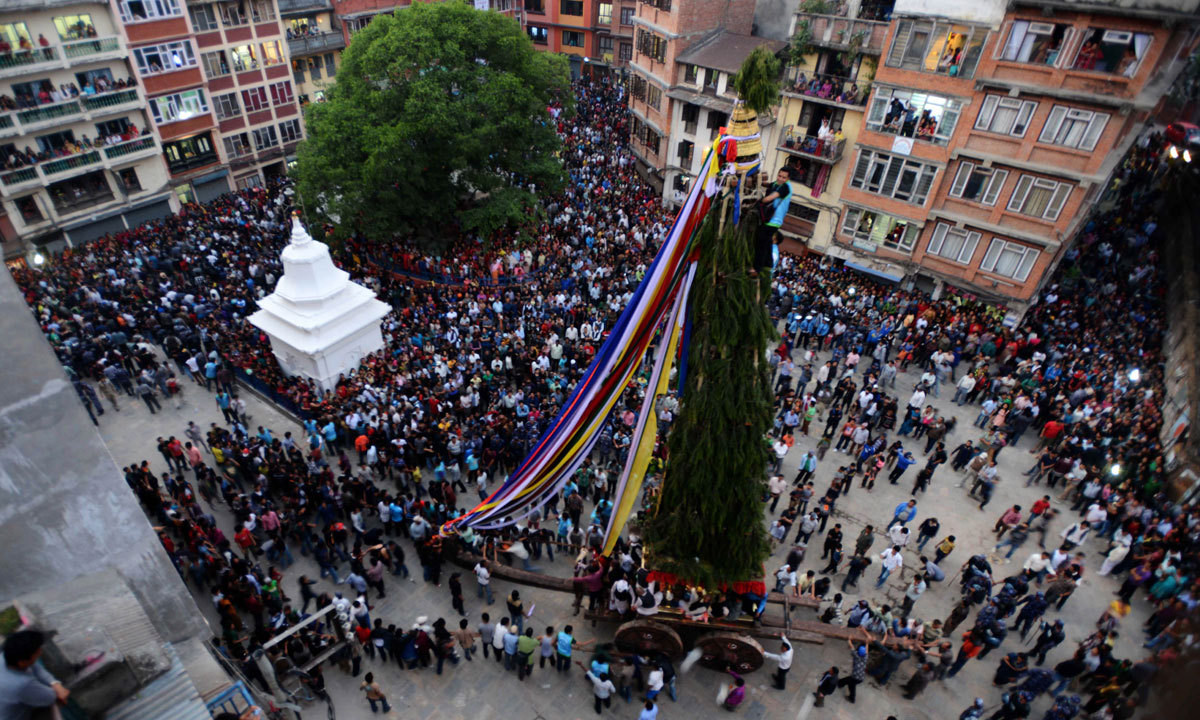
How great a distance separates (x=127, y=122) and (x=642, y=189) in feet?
80.6

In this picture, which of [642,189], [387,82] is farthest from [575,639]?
[642,189]

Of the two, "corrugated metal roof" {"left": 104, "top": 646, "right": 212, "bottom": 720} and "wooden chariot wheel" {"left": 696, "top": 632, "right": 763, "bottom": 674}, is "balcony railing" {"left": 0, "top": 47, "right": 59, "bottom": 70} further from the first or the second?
"wooden chariot wheel" {"left": 696, "top": 632, "right": 763, "bottom": 674}

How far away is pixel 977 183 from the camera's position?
22500mm

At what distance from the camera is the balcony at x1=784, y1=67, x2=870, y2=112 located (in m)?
24.5

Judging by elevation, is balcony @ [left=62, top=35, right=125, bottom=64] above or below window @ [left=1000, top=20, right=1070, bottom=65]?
below

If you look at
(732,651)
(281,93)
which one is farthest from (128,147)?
(732,651)

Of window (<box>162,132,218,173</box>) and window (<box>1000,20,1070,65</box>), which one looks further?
window (<box>162,132,218,173</box>)

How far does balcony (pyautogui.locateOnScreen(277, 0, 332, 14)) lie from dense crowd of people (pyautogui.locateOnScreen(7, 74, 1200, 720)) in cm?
1554

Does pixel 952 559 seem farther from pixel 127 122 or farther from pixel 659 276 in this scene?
pixel 127 122

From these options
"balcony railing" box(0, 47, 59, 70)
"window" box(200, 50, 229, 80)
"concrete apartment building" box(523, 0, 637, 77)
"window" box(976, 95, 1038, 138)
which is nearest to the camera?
"window" box(976, 95, 1038, 138)

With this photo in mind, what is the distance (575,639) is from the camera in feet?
42.5

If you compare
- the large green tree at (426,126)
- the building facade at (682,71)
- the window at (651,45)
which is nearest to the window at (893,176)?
the building facade at (682,71)

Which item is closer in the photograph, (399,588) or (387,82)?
(399,588)

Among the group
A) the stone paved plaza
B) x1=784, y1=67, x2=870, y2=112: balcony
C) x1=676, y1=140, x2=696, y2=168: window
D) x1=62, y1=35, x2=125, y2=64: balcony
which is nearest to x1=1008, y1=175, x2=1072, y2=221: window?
x1=784, y1=67, x2=870, y2=112: balcony
